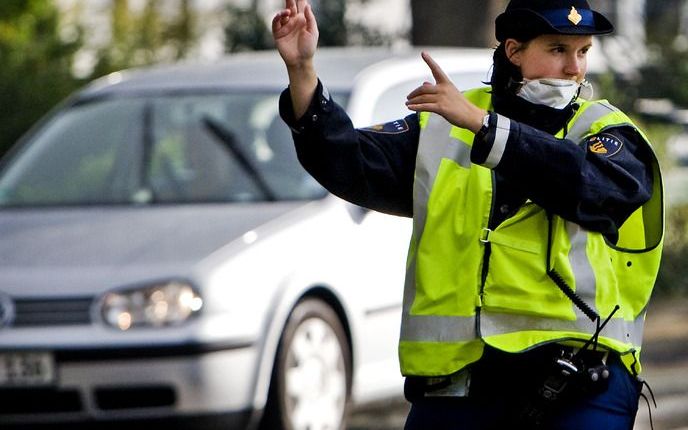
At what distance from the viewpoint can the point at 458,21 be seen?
40.6ft

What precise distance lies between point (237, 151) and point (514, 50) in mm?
3667

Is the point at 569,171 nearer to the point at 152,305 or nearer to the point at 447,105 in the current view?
the point at 447,105

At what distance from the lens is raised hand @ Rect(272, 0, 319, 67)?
11.5 ft

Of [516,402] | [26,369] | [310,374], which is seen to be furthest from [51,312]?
[516,402]

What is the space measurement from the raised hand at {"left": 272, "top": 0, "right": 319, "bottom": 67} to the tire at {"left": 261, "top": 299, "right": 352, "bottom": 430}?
296 centimetres

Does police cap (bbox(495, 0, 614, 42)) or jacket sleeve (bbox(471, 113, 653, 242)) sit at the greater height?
police cap (bbox(495, 0, 614, 42))

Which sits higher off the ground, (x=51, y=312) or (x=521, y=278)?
(x=521, y=278)

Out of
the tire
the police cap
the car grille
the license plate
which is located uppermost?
the police cap

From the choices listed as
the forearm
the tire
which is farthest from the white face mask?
the tire

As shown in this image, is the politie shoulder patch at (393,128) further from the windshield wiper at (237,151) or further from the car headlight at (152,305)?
the windshield wiper at (237,151)

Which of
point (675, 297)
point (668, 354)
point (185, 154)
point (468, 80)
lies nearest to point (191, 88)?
point (185, 154)

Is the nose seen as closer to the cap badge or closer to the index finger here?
the cap badge

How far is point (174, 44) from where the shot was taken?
18047 mm

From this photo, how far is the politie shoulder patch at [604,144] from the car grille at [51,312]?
9.87ft
